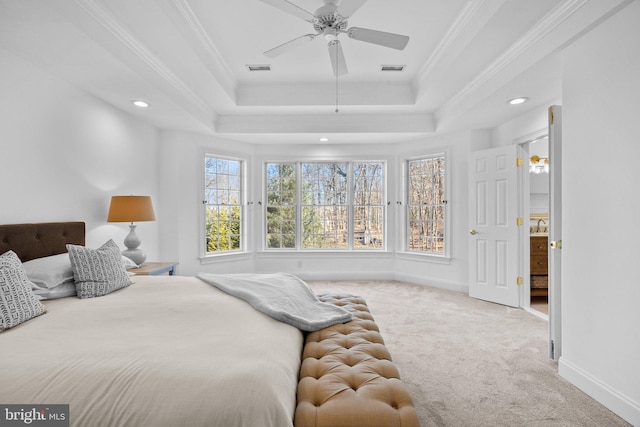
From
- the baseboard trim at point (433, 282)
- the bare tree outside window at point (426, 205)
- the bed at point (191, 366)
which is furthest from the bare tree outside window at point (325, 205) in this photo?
the bed at point (191, 366)

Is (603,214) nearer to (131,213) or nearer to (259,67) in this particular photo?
(259,67)

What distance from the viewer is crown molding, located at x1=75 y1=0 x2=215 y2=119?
6.80ft

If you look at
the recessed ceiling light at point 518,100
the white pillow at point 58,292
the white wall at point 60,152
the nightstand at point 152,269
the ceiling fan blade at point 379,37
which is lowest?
the nightstand at point 152,269

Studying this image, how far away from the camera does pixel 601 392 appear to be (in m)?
1.99

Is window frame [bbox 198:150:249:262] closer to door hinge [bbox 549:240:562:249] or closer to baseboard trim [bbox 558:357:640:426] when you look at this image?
door hinge [bbox 549:240:562:249]

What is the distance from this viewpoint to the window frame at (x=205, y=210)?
4883 millimetres

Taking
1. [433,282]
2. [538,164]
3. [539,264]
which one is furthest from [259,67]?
[538,164]

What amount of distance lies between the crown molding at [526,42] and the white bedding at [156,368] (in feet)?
8.44

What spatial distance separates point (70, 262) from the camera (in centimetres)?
228

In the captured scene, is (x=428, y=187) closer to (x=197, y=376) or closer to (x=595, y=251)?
(x=595, y=251)

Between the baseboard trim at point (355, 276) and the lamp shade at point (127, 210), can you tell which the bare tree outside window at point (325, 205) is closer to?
the baseboard trim at point (355, 276)

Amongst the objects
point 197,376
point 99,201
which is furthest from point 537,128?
point 99,201

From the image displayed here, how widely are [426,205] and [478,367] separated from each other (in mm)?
3035

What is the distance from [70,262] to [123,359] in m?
1.47
